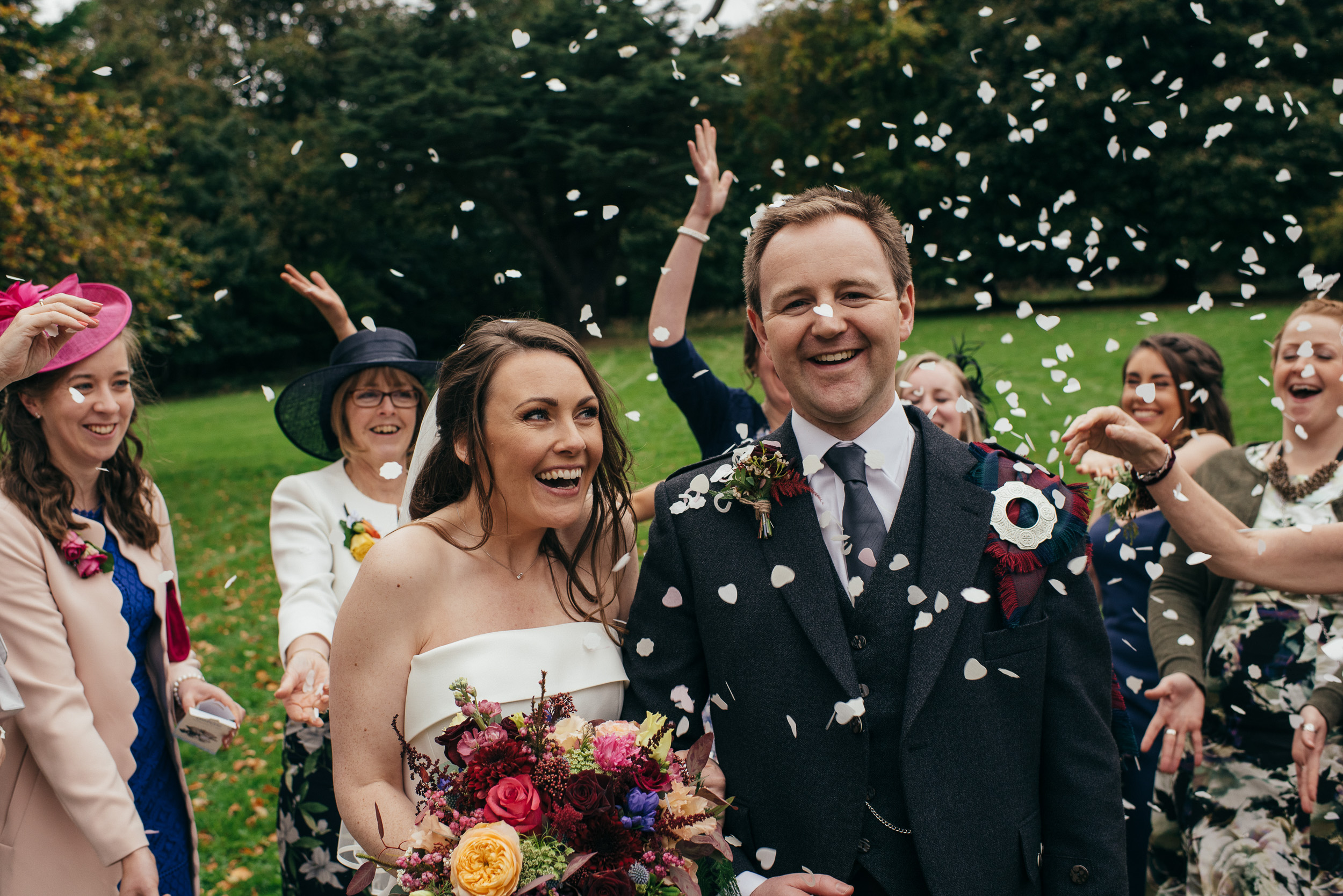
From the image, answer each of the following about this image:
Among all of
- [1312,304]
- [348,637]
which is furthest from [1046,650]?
[1312,304]

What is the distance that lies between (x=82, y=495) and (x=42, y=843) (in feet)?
4.02

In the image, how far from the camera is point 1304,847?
10.6 ft

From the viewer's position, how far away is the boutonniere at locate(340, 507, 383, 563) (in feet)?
12.5

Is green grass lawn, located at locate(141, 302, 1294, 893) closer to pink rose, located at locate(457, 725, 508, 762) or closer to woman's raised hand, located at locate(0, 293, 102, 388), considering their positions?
woman's raised hand, located at locate(0, 293, 102, 388)

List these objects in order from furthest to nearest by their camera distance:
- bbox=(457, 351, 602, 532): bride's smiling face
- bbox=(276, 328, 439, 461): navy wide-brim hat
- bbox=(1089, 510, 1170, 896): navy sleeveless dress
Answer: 1. bbox=(276, 328, 439, 461): navy wide-brim hat
2. bbox=(1089, 510, 1170, 896): navy sleeveless dress
3. bbox=(457, 351, 602, 532): bride's smiling face

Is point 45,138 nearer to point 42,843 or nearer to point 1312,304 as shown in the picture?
point 42,843

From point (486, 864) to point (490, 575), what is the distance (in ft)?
3.24

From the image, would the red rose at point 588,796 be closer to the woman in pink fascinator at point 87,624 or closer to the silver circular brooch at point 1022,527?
the silver circular brooch at point 1022,527

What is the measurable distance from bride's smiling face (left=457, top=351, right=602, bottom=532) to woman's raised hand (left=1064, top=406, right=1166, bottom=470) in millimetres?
1338

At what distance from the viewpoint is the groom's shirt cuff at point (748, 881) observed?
7.41 ft

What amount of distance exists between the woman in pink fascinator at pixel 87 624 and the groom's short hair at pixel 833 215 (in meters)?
2.08

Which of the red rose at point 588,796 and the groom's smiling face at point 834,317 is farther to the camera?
the groom's smiling face at point 834,317

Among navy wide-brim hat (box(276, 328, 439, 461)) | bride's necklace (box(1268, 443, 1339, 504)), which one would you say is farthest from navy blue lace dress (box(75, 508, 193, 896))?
bride's necklace (box(1268, 443, 1339, 504))

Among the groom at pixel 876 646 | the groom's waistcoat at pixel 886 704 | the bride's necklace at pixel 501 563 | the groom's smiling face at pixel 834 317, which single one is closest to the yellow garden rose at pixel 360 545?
the bride's necklace at pixel 501 563
